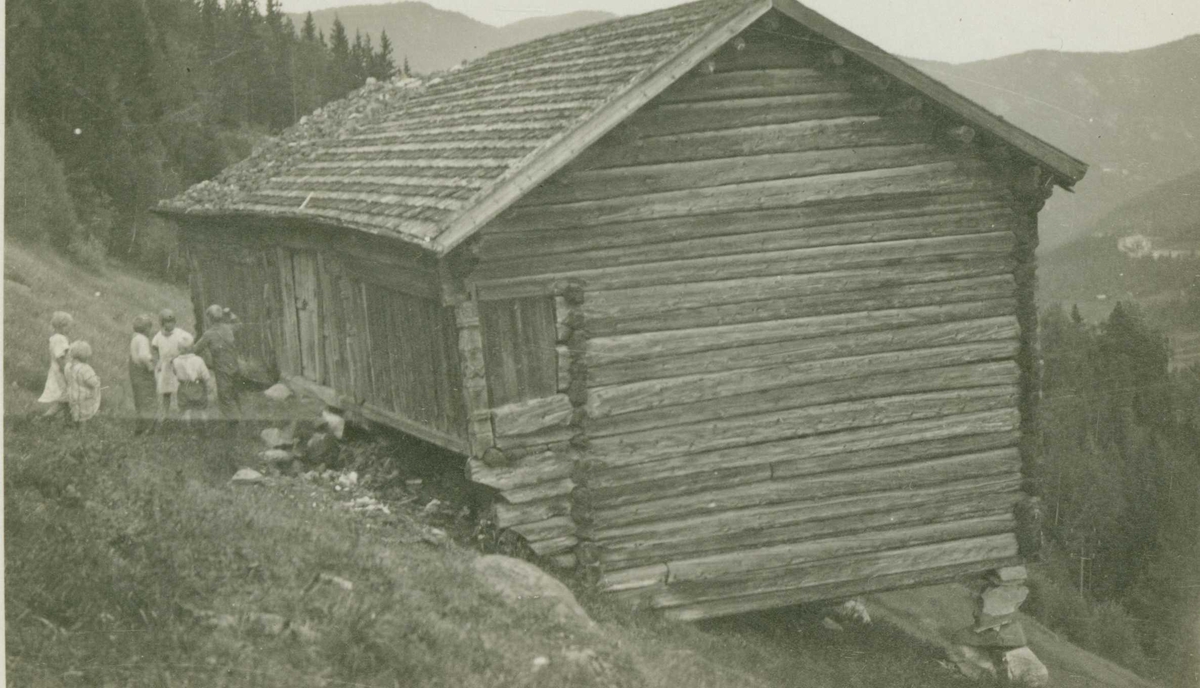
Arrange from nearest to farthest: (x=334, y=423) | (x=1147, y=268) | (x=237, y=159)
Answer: (x=334, y=423) → (x=237, y=159) → (x=1147, y=268)

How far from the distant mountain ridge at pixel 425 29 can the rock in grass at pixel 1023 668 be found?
72.9 meters

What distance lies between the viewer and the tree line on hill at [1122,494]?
4159cm

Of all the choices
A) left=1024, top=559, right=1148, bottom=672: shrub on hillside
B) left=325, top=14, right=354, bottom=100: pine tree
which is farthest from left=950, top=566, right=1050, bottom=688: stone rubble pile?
left=325, top=14, right=354, bottom=100: pine tree

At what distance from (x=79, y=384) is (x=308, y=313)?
4.84 m

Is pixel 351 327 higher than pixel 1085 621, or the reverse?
pixel 351 327

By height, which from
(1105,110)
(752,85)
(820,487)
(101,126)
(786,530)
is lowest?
(786,530)

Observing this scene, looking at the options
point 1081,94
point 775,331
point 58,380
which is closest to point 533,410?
point 775,331

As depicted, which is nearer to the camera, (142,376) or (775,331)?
(775,331)

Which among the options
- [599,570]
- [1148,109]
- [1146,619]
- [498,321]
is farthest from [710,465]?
[1148,109]

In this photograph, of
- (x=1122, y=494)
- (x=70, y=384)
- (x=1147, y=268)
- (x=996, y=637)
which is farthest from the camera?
(x=1122, y=494)

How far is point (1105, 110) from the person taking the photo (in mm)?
69750

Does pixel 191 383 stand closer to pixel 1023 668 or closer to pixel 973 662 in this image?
pixel 973 662

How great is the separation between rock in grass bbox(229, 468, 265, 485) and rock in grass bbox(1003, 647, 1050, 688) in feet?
28.6

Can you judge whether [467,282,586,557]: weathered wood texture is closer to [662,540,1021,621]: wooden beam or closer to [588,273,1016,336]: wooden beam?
[588,273,1016,336]: wooden beam
